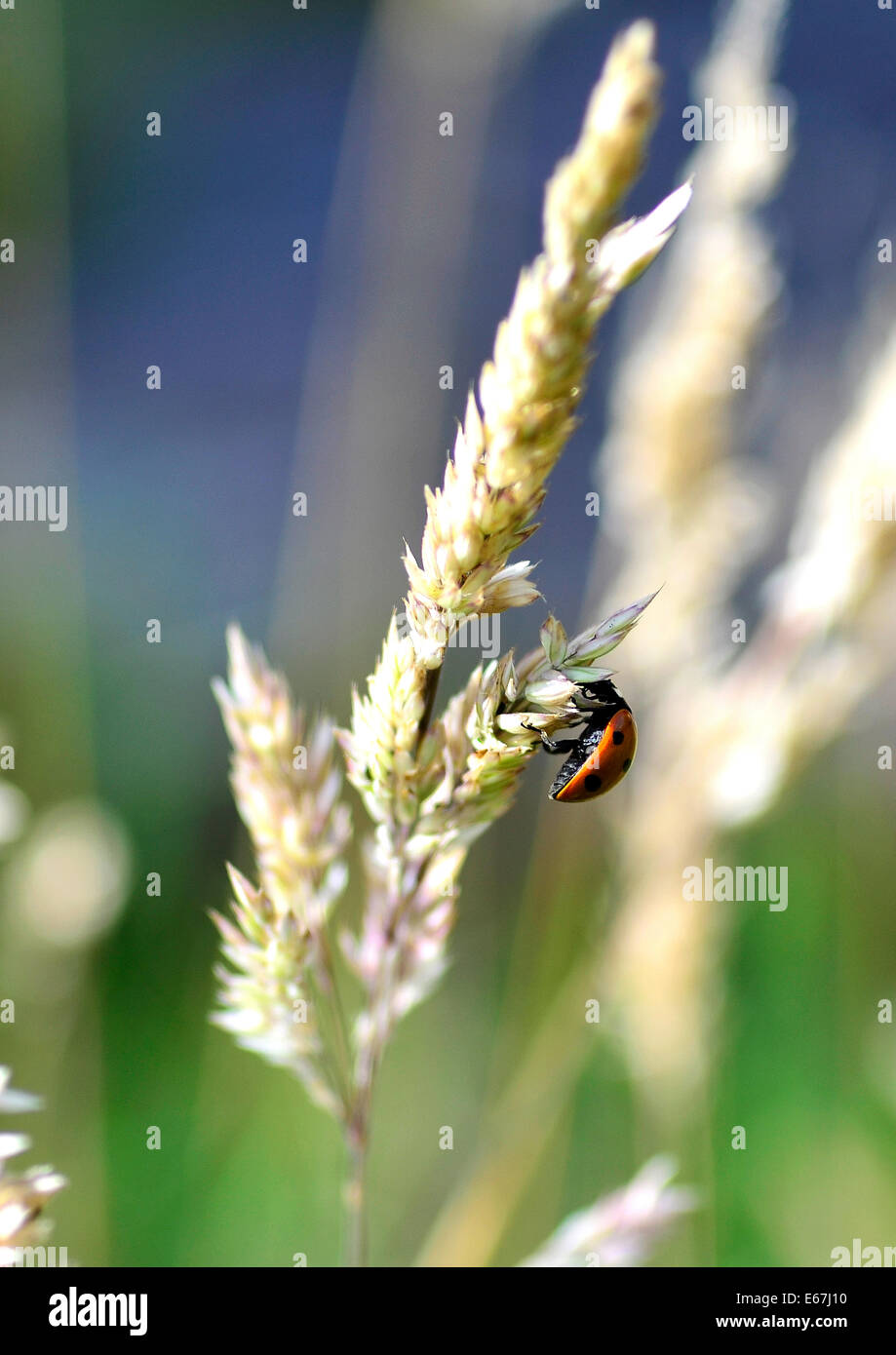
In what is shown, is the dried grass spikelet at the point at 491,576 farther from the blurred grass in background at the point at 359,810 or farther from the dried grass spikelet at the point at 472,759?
the blurred grass in background at the point at 359,810

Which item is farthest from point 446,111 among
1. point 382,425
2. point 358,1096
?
point 358,1096

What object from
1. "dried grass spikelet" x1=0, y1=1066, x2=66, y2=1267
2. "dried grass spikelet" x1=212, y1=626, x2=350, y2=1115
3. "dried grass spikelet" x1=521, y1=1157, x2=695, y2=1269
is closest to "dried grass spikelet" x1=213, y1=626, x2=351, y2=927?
"dried grass spikelet" x1=212, y1=626, x2=350, y2=1115

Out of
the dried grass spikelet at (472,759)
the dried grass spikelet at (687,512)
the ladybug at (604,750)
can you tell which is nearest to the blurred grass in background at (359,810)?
the dried grass spikelet at (687,512)

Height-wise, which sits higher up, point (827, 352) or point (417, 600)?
point (827, 352)

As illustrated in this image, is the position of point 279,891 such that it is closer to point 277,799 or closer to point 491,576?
point 277,799

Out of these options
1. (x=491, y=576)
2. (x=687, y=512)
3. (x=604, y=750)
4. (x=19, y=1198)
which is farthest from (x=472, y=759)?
(x=687, y=512)
